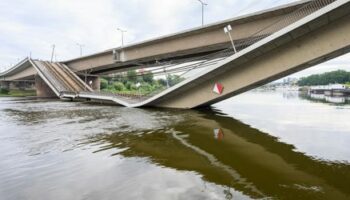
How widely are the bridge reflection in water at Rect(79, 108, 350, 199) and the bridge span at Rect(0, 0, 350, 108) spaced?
20.5 feet

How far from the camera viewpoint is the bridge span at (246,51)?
1363 cm

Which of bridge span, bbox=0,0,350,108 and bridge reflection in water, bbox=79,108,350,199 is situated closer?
bridge reflection in water, bbox=79,108,350,199

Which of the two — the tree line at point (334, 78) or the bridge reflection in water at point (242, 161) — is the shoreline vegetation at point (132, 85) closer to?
the bridge reflection in water at point (242, 161)

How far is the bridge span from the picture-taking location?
1363 centimetres

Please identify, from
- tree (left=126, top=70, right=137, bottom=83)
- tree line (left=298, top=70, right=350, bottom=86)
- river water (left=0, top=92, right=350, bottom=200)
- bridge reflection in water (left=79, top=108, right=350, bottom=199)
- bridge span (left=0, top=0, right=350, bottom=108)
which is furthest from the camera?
tree line (left=298, top=70, right=350, bottom=86)

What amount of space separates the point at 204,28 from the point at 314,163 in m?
18.4

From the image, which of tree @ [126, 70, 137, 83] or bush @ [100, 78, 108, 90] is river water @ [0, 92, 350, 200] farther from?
bush @ [100, 78, 108, 90]

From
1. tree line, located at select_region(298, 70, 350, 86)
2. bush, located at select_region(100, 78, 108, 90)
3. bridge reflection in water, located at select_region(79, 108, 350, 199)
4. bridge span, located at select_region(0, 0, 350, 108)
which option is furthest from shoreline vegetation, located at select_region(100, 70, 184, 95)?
tree line, located at select_region(298, 70, 350, 86)

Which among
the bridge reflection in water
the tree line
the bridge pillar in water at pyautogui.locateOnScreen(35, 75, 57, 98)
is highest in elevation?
the tree line

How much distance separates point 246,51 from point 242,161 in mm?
10069

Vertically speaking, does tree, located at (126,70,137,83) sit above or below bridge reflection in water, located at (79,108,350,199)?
above

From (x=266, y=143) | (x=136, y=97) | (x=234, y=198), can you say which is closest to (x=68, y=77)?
(x=136, y=97)

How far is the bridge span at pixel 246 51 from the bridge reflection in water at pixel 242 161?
626 cm

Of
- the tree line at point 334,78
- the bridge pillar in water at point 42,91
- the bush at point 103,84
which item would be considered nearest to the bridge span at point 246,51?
the bridge pillar in water at point 42,91
